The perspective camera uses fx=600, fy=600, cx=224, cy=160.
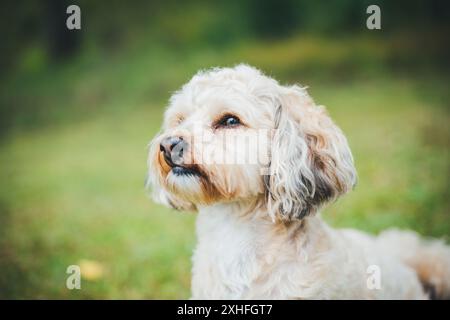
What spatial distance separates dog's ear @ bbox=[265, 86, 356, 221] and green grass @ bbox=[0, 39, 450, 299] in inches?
61.2

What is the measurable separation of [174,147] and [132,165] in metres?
5.64

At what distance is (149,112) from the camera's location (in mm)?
11203

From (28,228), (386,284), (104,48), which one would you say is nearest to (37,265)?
(28,228)

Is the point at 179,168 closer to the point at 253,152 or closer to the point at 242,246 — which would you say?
the point at 253,152

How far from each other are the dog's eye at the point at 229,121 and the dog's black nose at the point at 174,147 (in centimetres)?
25

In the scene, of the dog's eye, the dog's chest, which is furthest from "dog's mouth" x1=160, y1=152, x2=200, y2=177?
the dog's chest

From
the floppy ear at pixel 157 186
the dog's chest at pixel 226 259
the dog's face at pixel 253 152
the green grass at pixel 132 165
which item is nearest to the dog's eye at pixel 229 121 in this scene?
the dog's face at pixel 253 152

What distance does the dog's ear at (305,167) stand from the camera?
A: 2984 mm

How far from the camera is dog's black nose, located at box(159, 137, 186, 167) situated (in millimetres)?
2932

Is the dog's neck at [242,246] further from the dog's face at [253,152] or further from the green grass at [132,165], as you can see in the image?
the green grass at [132,165]

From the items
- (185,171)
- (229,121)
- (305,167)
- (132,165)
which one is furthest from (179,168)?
(132,165)

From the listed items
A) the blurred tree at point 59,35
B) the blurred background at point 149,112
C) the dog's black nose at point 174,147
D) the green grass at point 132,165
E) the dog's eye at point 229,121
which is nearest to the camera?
the dog's black nose at point 174,147

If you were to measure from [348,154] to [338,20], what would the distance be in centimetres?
1047

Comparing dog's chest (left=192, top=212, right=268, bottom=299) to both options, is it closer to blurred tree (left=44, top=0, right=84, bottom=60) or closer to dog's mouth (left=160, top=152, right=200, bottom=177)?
dog's mouth (left=160, top=152, right=200, bottom=177)
